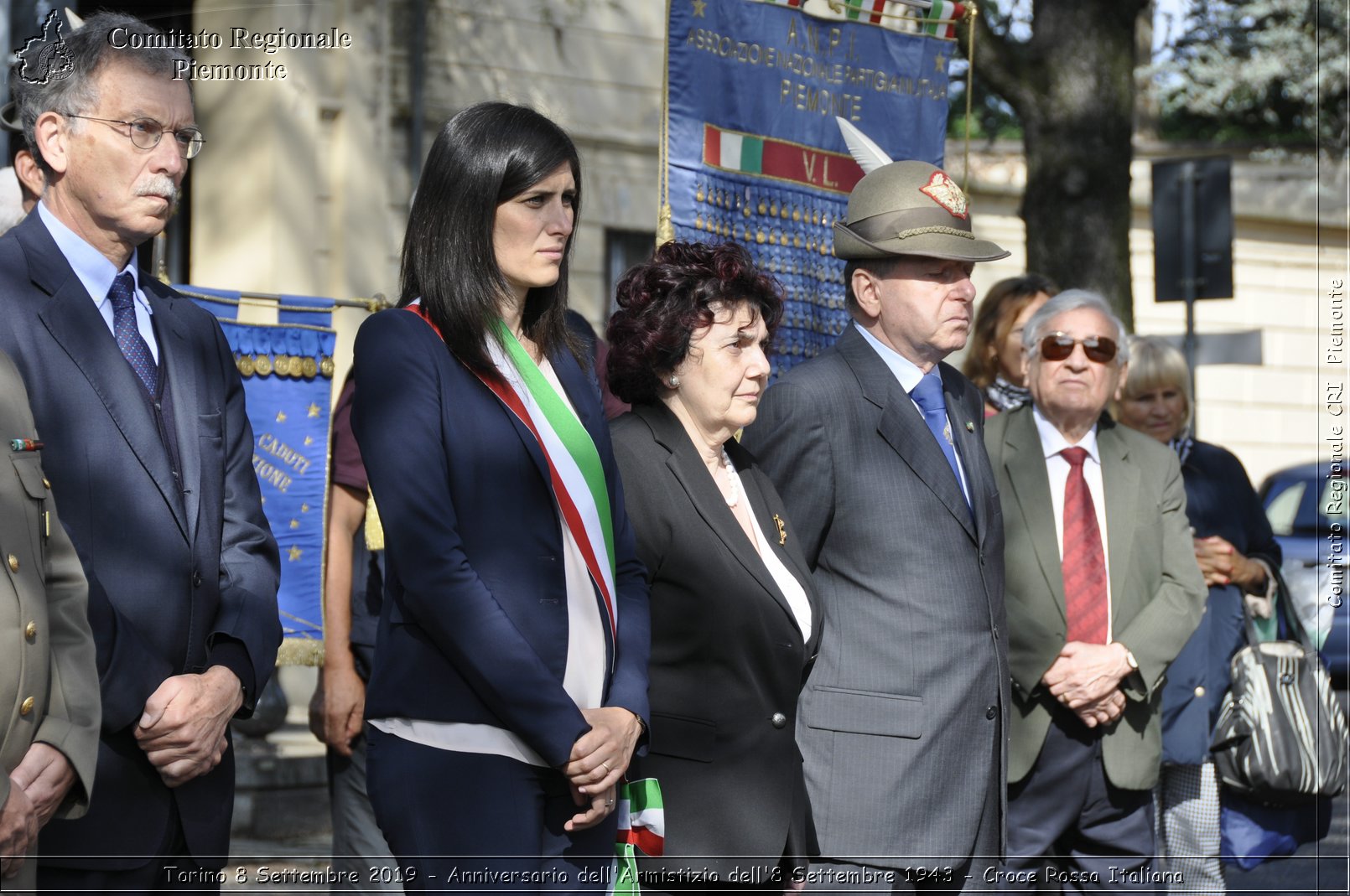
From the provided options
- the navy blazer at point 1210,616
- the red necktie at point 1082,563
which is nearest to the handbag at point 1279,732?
the navy blazer at point 1210,616

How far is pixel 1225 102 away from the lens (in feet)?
75.3

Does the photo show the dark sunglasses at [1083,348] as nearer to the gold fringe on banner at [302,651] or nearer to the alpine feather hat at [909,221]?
the alpine feather hat at [909,221]

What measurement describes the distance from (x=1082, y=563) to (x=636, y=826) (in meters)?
2.10

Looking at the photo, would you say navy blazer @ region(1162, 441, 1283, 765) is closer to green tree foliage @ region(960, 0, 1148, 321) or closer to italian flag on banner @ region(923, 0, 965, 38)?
italian flag on banner @ region(923, 0, 965, 38)

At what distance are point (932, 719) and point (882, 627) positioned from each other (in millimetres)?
271

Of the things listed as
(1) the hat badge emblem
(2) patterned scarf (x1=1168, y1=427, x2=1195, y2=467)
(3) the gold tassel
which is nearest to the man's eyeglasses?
(3) the gold tassel

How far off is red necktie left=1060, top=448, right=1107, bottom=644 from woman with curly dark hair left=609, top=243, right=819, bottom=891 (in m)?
1.40

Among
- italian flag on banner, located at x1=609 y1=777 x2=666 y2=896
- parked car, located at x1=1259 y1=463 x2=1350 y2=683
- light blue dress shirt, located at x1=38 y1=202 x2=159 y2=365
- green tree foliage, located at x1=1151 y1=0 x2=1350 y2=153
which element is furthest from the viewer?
green tree foliage, located at x1=1151 y1=0 x2=1350 y2=153

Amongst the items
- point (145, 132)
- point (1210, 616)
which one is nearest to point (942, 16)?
point (1210, 616)

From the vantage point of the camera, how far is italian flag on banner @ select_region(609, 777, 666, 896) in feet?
11.1

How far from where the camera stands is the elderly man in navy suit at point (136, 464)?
3.10 m

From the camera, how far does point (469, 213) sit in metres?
3.34

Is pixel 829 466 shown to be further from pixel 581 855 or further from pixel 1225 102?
pixel 1225 102

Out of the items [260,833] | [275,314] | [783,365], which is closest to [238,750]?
[260,833]
